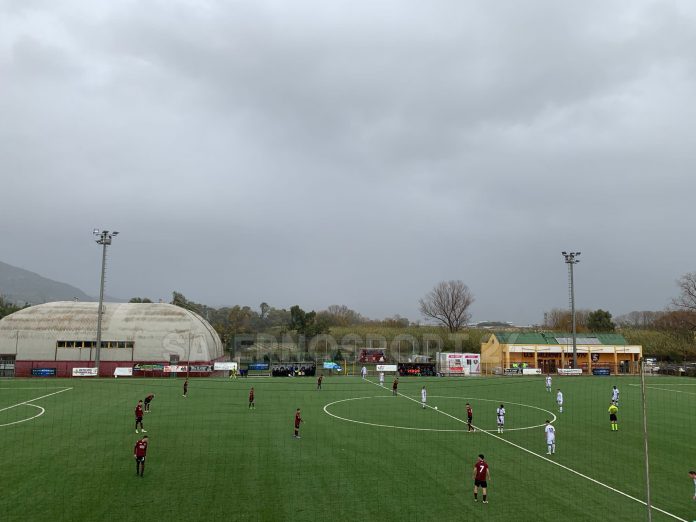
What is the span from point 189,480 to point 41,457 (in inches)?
315

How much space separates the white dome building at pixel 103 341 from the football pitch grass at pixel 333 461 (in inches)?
983

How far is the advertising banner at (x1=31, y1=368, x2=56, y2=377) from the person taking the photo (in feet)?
207

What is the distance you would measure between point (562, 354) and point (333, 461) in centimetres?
6395

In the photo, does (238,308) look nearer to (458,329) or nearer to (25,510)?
(458,329)

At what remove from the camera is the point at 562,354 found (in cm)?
7681

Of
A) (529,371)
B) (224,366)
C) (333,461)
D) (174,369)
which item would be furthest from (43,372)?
(529,371)

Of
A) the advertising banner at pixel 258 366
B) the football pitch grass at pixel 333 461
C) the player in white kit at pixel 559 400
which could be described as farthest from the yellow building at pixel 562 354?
the player in white kit at pixel 559 400

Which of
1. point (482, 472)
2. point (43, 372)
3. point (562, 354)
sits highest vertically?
point (562, 354)

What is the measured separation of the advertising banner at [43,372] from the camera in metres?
63.0

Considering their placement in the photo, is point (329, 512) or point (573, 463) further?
point (573, 463)

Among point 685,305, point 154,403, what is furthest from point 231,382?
point 685,305

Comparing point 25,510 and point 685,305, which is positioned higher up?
point 685,305

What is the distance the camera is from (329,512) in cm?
1653

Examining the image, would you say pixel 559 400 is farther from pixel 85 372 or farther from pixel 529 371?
pixel 85 372
